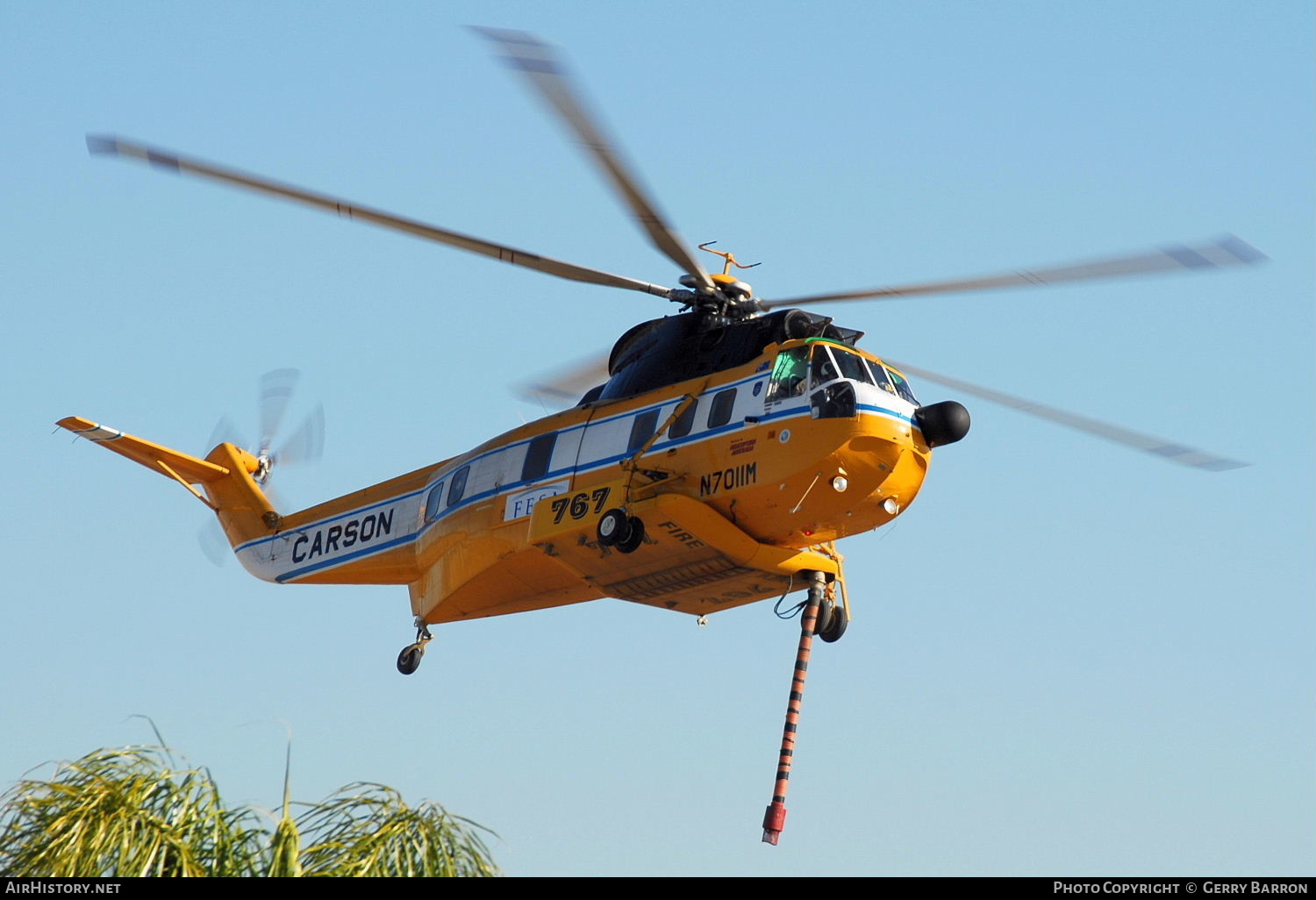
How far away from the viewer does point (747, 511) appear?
23.0 metres

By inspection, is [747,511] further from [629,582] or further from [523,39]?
[523,39]

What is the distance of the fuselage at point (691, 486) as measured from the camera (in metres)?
22.4

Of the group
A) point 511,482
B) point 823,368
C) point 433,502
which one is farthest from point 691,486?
point 433,502

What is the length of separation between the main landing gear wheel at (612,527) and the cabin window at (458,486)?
371 centimetres

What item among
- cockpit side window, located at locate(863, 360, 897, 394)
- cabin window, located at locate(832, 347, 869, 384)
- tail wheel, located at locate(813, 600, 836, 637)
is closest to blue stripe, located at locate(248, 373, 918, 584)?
cockpit side window, located at locate(863, 360, 897, 394)

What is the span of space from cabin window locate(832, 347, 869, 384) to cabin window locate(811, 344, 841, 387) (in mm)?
87

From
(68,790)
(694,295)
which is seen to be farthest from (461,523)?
(68,790)

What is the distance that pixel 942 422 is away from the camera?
73.8 ft

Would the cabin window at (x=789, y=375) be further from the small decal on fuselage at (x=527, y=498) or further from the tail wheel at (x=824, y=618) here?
the small decal on fuselage at (x=527, y=498)

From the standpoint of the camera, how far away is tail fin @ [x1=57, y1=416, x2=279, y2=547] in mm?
31672

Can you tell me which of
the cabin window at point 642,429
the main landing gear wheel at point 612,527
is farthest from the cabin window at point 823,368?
the main landing gear wheel at point 612,527

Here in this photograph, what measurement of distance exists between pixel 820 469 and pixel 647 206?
3770mm
